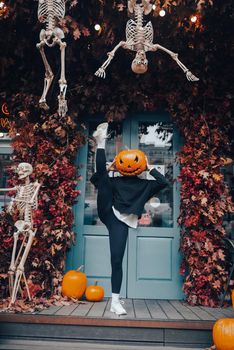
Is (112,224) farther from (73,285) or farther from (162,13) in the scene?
(162,13)

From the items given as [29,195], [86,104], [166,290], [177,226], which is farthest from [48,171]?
[166,290]

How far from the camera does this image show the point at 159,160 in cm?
481

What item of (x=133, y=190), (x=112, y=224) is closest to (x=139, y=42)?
(x=133, y=190)

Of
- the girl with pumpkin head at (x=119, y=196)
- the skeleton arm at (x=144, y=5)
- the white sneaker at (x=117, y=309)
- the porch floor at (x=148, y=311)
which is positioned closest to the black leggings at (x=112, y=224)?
the girl with pumpkin head at (x=119, y=196)

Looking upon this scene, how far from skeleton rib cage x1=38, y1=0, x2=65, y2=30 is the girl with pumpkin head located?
105 cm

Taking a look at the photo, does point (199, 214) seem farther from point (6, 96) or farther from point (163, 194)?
point (6, 96)

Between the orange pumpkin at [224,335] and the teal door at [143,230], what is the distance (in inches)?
57.0

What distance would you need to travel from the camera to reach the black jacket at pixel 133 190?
133 inches

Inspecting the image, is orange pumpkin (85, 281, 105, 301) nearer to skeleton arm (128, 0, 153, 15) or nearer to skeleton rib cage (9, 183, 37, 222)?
skeleton rib cage (9, 183, 37, 222)

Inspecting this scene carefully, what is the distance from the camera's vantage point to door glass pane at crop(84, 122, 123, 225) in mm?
4664

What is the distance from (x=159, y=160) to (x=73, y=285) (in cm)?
204

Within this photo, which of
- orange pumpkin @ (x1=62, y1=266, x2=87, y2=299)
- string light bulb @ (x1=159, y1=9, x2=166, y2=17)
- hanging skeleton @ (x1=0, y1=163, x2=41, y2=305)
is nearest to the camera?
hanging skeleton @ (x1=0, y1=163, x2=41, y2=305)

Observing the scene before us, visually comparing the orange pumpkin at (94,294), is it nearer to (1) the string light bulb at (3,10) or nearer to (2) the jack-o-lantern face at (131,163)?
(2) the jack-o-lantern face at (131,163)

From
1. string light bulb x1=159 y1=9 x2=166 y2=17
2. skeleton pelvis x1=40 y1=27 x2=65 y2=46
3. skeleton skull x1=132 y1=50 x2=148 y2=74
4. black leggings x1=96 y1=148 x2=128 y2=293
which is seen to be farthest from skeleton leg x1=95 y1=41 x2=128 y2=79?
string light bulb x1=159 y1=9 x2=166 y2=17
